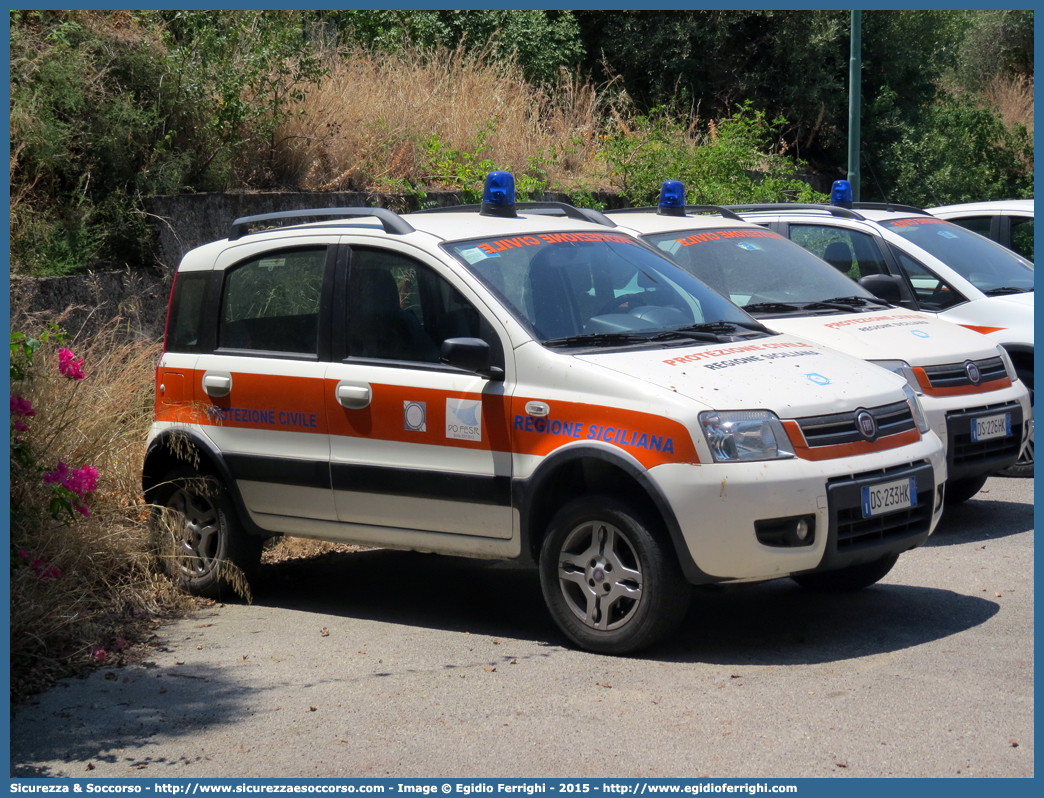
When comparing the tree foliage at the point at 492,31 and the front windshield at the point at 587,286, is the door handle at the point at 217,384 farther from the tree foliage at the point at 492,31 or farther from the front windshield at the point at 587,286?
the tree foliage at the point at 492,31

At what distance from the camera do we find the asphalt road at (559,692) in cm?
436

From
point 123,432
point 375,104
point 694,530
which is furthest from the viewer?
point 375,104

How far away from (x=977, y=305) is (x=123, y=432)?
6.19m

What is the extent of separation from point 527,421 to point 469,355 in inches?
15.7

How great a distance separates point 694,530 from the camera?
17.0 feet

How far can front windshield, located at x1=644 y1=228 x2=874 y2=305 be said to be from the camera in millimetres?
8625

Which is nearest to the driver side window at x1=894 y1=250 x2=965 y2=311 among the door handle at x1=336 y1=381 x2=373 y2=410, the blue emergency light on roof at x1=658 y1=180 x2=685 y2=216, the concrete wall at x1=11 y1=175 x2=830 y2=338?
the blue emergency light on roof at x1=658 y1=180 x2=685 y2=216

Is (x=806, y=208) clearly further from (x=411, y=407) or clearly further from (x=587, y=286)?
(x=411, y=407)

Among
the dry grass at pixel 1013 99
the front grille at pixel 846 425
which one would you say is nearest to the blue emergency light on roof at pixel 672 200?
the front grille at pixel 846 425

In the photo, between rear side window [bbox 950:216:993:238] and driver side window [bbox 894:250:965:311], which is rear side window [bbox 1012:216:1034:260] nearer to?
rear side window [bbox 950:216:993:238]

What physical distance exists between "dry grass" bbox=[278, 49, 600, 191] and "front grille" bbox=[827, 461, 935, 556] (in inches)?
312

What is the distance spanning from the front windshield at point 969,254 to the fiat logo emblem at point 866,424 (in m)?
4.50

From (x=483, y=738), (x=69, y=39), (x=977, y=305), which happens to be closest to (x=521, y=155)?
(x=69, y=39)

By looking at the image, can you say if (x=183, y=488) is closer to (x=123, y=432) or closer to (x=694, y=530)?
(x=123, y=432)
